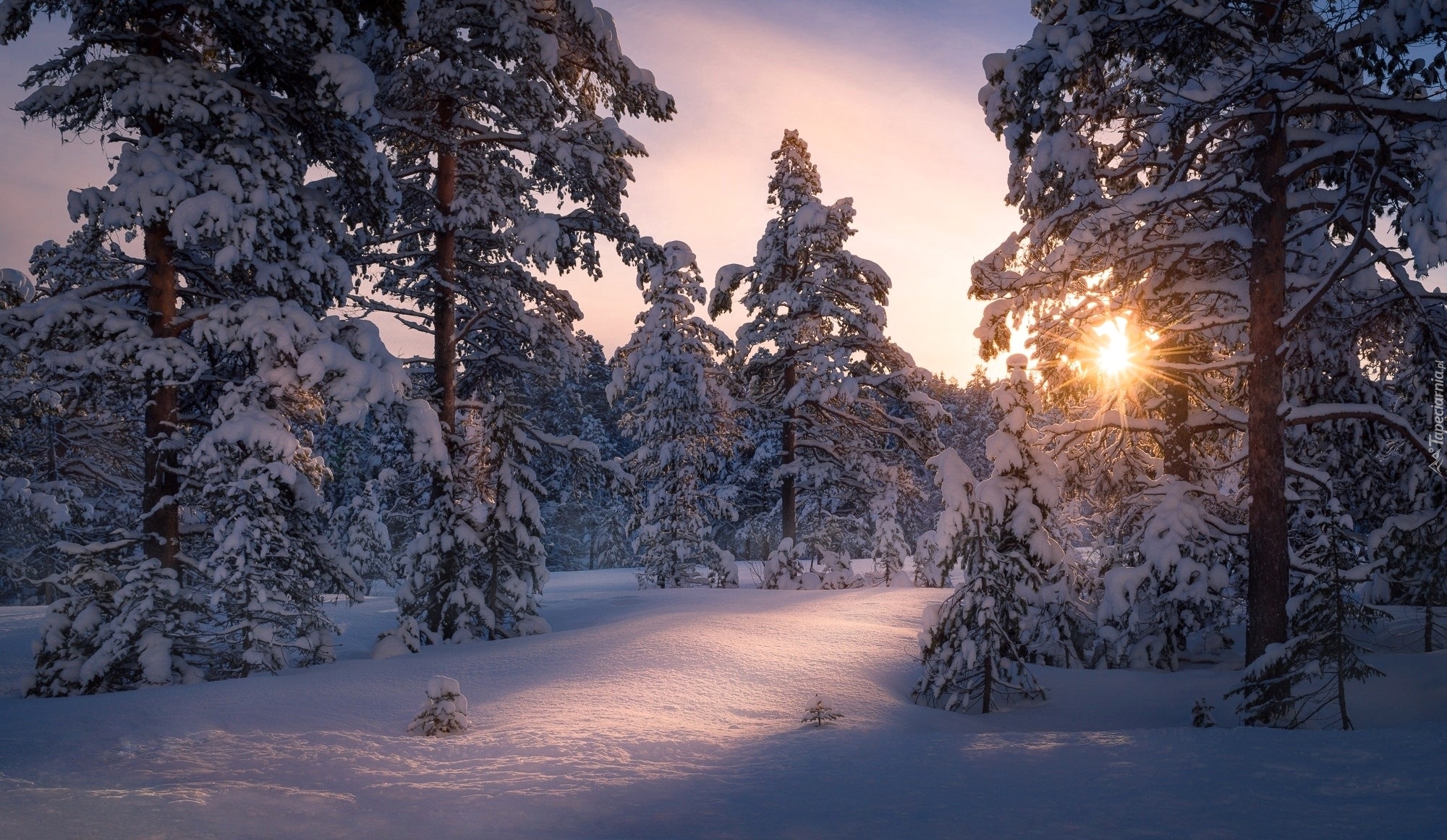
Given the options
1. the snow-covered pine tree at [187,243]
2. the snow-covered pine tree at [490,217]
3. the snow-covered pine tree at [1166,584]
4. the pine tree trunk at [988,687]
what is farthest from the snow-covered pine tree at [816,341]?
the snow-covered pine tree at [187,243]

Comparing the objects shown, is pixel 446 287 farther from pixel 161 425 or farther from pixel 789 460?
pixel 789 460

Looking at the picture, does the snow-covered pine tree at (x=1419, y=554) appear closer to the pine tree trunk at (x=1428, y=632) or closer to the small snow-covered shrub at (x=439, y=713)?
the pine tree trunk at (x=1428, y=632)

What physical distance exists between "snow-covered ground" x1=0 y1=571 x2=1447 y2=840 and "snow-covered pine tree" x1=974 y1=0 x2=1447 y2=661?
3.84 meters

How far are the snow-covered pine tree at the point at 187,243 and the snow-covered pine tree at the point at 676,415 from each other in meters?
12.4

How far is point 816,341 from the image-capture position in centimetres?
2244

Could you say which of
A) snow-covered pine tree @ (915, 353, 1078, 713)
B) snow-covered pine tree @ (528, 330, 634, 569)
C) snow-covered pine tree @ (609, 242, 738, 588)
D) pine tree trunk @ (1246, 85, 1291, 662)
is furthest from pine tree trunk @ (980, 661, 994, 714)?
snow-covered pine tree @ (528, 330, 634, 569)

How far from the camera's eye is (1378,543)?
9562mm

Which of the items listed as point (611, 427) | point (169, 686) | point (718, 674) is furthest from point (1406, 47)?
point (611, 427)

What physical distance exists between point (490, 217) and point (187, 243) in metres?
4.70

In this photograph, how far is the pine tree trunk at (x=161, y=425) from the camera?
9.59 metres

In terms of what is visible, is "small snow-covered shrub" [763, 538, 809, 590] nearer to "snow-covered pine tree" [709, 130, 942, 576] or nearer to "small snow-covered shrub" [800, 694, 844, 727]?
"snow-covered pine tree" [709, 130, 942, 576]

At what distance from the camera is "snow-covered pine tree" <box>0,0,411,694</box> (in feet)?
29.5

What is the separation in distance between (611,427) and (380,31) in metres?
44.3

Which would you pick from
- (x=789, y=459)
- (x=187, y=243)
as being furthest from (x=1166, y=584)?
(x=187, y=243)
